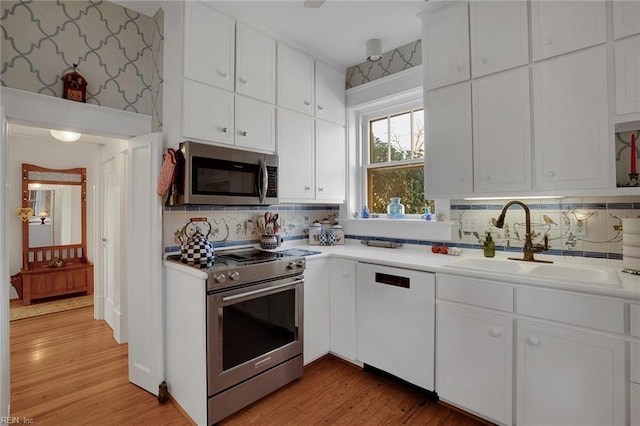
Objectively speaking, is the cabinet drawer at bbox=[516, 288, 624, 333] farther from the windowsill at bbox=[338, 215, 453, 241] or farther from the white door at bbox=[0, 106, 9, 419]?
the white door at bbox=[0, 106, 9, 419]

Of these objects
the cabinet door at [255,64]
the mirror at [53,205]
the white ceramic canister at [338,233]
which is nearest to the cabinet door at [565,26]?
the cabinet door at [255,64]

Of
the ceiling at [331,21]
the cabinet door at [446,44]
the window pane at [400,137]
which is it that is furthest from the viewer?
the window pane at [400,137]

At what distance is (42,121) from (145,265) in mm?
1088

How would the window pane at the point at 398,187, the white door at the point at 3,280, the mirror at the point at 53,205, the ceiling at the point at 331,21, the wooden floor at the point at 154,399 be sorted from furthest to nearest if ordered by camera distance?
the mirror at the point at 53,205 → the window pane at the point at 398,187 → the ceiling at the point at 331,21 → the wooden floor at the point at 154,399 → the white door at the point at 3,280

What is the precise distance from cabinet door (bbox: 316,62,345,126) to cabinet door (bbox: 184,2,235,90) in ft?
3.03

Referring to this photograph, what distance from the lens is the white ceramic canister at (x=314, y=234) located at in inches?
118

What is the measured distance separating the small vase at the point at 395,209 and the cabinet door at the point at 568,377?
1.44m

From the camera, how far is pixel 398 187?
9.87ft

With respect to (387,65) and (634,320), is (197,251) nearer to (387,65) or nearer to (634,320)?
(634,320)

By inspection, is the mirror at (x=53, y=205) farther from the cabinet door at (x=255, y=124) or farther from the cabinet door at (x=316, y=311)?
the cabinet door at (x=316, y=311)

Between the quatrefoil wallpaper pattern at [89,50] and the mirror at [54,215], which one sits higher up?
the quatrefoil wallpaper pattern at [89,50]

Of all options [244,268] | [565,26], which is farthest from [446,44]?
[244,268]

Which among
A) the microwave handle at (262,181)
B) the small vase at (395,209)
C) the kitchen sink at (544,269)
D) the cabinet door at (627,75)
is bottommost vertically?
the kitchen sink at (544,269)

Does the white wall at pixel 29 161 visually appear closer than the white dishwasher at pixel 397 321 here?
No
